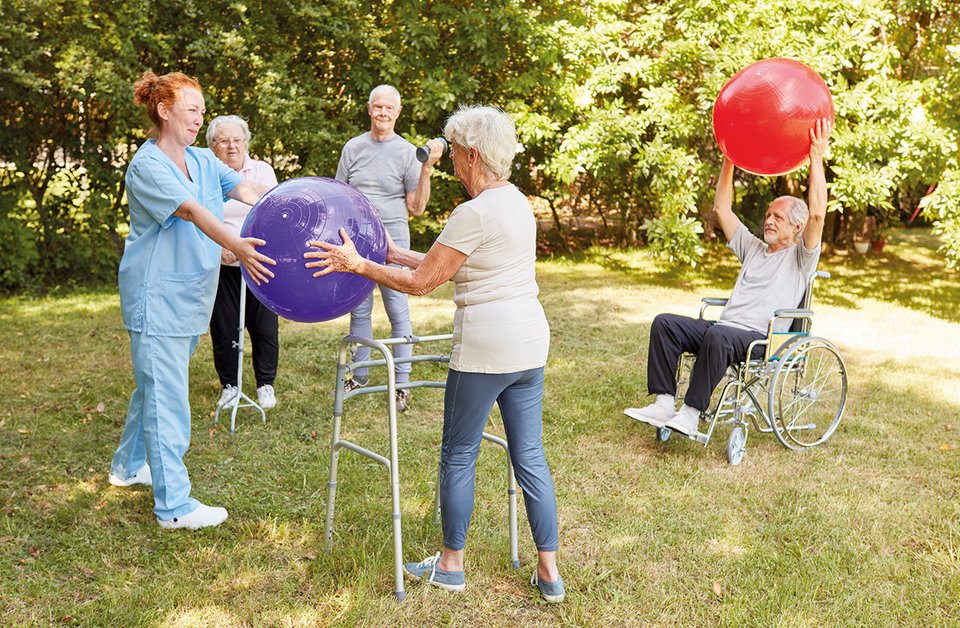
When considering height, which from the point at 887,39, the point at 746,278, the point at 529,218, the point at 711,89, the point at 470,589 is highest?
the point at 887,39

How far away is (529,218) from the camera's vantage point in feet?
9.55

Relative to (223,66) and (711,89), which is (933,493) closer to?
(711,89)

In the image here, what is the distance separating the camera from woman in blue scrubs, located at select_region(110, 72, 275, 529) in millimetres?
3371

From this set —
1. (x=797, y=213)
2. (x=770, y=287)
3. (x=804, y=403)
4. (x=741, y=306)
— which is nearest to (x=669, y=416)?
(x=741, y=306)

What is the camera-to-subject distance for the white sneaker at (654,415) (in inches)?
182

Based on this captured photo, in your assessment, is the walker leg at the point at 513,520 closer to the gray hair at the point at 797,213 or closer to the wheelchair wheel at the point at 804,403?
the wheelchair wheel at the point at 804,403

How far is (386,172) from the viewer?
538 cm

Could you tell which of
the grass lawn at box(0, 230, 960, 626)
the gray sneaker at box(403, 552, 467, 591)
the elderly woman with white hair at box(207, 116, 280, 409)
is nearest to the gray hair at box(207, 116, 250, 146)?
the elderly woman with white hair at box(207, 116, 280, 409)

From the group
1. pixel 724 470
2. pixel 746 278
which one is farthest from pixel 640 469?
pixel 746 278

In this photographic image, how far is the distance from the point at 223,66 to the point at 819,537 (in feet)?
24.7

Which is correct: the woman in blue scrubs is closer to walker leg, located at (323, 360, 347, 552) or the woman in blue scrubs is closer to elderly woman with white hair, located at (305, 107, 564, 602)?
walker leg, located at (323, 360, 347, 552)

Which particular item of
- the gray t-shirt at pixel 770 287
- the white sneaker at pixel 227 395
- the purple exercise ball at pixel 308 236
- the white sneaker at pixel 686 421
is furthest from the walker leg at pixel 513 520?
the white sneaker at pixel 227 395

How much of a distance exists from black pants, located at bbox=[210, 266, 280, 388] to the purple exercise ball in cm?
228

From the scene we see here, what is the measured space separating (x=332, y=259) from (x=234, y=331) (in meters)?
2.65
